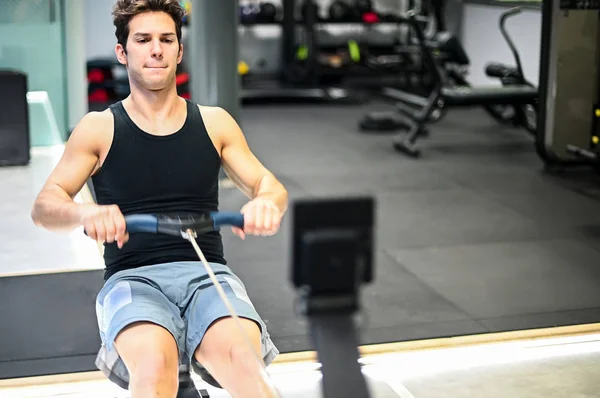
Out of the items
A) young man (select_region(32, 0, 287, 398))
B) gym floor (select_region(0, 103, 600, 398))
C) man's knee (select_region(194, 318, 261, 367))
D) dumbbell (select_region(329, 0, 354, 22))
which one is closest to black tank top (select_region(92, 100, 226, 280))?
young man (select_region(32, 0, 287, 398))

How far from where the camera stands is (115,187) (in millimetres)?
1870

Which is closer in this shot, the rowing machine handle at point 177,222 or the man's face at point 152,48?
the rowing machine handle at point 177,222

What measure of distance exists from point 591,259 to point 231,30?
232cm

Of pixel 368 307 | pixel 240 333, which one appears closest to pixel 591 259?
pixel 368 307

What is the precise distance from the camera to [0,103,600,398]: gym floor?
2734 millimetres

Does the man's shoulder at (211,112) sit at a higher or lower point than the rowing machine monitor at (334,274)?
higher

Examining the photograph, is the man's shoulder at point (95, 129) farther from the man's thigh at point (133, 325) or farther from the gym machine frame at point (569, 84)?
the gym machine frame at point (569, 84)

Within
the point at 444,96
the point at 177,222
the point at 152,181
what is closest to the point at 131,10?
the point at 152,181

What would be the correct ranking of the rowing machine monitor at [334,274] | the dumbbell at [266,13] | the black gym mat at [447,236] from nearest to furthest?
the rowing machine monitor at [334,274]
the black gym mat at [447,236]
the dumbbell at [266,13]

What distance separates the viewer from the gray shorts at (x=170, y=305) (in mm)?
1685

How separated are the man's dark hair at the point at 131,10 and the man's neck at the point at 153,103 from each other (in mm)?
108

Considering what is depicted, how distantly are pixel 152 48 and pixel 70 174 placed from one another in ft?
1.04

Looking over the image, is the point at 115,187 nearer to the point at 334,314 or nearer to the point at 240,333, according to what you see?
the point at 240,333

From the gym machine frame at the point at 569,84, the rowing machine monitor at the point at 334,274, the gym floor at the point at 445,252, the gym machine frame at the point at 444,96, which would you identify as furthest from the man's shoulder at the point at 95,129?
the gym machine frame at the point at 444,96
